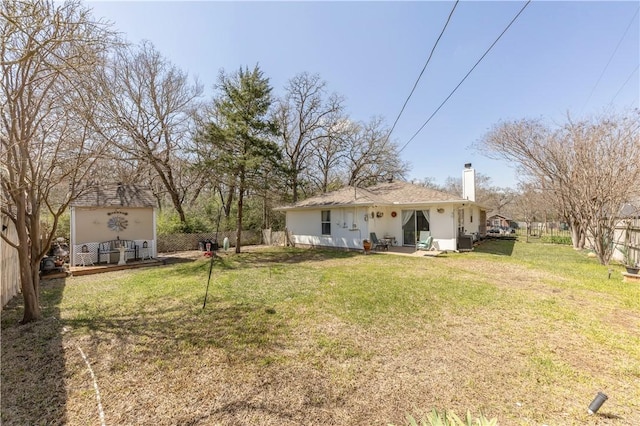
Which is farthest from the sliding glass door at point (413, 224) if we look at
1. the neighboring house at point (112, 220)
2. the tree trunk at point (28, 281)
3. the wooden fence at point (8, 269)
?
the wooden fence at point (8, 269)

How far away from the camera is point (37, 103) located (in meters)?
4.76

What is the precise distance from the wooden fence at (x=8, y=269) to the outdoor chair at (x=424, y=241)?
552 inches

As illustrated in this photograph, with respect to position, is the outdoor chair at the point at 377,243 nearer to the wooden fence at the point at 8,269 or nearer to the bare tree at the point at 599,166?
the bare tree at the point at 599,166

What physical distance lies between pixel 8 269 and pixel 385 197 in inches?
574

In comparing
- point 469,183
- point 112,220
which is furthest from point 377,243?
point 112,220

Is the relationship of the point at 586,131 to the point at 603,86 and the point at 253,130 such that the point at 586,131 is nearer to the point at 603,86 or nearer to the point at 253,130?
the point at 603,86

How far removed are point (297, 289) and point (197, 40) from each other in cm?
859

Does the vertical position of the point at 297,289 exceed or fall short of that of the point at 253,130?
it falls short

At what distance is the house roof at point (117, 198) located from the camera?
37.0ft

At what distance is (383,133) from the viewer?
957 inches

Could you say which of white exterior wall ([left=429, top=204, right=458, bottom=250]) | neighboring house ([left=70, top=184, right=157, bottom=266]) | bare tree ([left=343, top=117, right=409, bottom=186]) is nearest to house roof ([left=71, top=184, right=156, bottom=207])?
neighboring house ([left=70, top=184, right=157, bottom=266])

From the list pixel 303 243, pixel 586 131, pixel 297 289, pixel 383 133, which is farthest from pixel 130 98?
pixel 586 131

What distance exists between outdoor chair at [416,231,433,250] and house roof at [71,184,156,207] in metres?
12.8

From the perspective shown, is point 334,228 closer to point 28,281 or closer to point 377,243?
point 377,243
